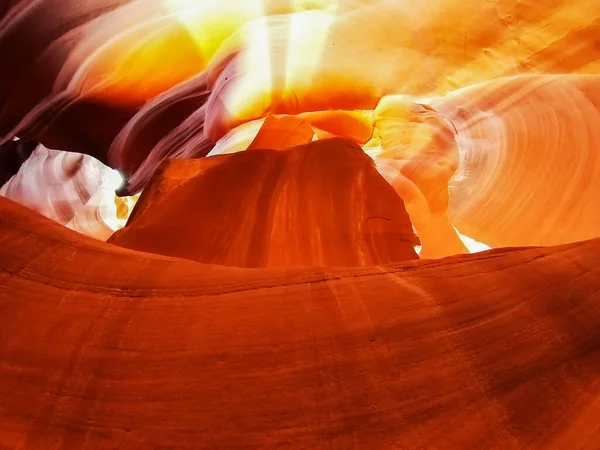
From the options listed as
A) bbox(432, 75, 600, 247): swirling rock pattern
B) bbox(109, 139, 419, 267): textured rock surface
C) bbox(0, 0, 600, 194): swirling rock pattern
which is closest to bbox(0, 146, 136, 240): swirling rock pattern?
bbox(0, 0, 600, 194): swirling rock pattern

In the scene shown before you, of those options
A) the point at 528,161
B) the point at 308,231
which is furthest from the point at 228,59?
the point at 308,231

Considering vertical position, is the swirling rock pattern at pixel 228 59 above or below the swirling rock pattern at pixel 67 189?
above

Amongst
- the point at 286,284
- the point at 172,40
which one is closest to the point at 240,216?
the point at 286,284

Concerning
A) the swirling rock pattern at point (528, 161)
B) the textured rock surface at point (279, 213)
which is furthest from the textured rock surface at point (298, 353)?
the swirling rock pattern at point (528, 161)

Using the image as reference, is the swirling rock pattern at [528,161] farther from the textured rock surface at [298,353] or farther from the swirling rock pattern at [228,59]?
the textured rock surface at [298,353]

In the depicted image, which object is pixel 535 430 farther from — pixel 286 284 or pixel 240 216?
pixel 240 216

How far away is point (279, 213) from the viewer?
3172 millimetres

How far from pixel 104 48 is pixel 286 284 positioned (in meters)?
5.28

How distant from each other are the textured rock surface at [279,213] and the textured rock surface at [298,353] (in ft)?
3.67

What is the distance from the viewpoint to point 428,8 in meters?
5.13

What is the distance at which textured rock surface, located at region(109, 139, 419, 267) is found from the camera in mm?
2801

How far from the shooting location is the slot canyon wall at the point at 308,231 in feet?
3.87

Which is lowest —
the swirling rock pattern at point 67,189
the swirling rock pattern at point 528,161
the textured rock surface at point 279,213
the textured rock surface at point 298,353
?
the swirling rock pattern at point 67,189

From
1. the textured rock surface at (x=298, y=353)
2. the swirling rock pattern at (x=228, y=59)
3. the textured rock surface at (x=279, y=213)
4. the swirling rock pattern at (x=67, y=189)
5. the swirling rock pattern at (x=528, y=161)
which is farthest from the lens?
the swirling rock pattern at (x=67, y=189)
